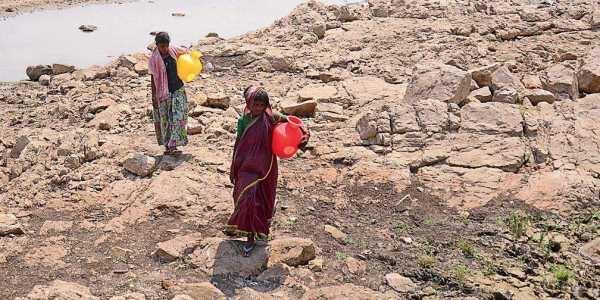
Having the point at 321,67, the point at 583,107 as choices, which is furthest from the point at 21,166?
the point at 583,107

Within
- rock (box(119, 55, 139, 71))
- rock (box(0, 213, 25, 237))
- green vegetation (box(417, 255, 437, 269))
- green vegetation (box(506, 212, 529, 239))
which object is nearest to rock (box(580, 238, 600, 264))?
green vegetation (box(506, 212, 529, 239))

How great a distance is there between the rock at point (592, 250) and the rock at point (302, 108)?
10.5ft

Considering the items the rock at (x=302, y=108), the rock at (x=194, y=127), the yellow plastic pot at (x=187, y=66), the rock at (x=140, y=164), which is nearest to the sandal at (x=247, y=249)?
the rock at (x=140, y=164)

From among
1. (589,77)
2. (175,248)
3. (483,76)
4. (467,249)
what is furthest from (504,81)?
(175,248)

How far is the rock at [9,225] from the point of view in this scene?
4.93 metres

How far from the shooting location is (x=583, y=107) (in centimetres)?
640

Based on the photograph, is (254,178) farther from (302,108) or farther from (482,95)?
(482,95)

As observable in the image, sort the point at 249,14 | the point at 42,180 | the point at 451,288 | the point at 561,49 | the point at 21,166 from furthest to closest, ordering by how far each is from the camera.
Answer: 1. the point at 249,14
2. the point at 561,49
3. the point at 21,166
4. the point at 42,180
5. the point at 451,288

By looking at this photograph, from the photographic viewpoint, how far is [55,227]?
5.05m

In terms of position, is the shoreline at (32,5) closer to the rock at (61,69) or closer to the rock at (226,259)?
the rock at (61,69)

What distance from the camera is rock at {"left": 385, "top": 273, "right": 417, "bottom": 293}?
4.16 m

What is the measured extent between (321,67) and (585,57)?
3.18 meters

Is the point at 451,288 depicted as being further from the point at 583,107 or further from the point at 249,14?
the point at 249,14

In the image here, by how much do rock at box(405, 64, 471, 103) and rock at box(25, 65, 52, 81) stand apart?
19.2ft
